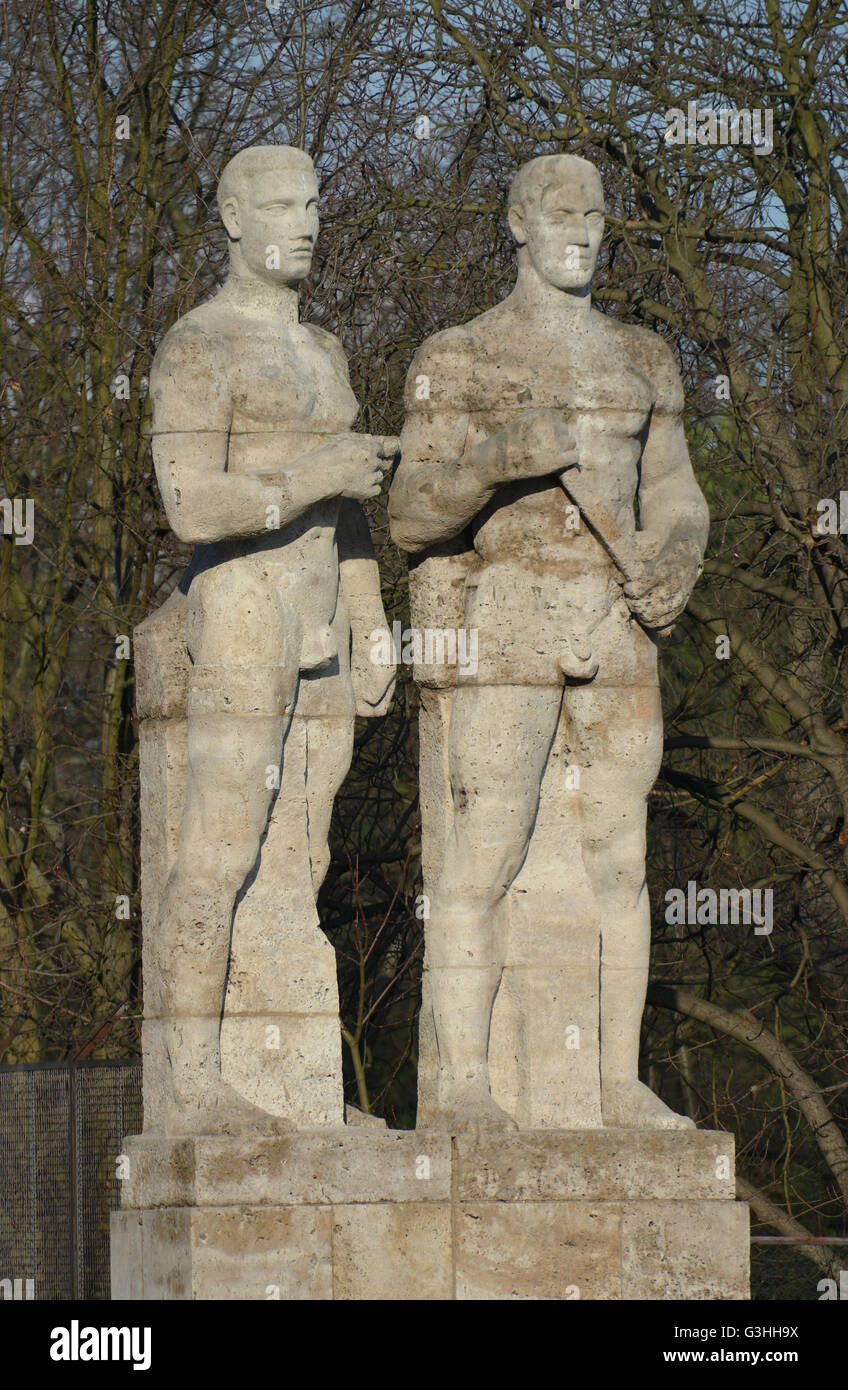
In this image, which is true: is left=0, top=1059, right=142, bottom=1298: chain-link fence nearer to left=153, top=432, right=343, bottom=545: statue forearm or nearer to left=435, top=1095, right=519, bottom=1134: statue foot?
left=435, top=1095, right=519, bottom=1134: statue foot

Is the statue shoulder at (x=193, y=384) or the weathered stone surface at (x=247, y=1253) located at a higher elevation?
the statue shoulder at (x=193, y=384)

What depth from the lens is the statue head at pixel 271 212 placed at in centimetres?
848

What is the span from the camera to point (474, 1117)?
8.37m

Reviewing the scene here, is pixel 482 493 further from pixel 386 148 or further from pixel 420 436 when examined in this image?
pixel 386 148

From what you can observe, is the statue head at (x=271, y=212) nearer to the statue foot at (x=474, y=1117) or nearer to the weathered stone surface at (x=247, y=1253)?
the statue foot at (x=474, y=1117)

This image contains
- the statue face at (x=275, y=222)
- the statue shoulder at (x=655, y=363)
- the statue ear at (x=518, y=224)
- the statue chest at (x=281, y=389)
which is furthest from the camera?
the statue shoulder at (x=655, y=363)

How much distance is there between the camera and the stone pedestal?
8.06 meters

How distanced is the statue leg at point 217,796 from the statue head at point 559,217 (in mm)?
1418

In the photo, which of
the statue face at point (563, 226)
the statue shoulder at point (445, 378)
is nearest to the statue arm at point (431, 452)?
the statue shoulder at point (445, 378)

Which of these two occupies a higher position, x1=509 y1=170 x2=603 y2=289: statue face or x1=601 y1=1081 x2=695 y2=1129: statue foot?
x1=509 y1=170 x2=603 y2=289: statue face

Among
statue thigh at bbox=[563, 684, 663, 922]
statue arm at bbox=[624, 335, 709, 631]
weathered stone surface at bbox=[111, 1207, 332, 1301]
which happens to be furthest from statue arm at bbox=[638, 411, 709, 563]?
weathered stone surface at bbox=[111, 1207, 332, 1301]

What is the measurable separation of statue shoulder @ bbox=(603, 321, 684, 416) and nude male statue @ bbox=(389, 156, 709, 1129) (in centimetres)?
10

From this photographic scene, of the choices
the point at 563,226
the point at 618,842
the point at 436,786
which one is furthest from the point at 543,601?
the point at 563,226

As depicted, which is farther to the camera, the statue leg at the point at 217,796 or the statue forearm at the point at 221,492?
the statue leg at the point at 217,796
